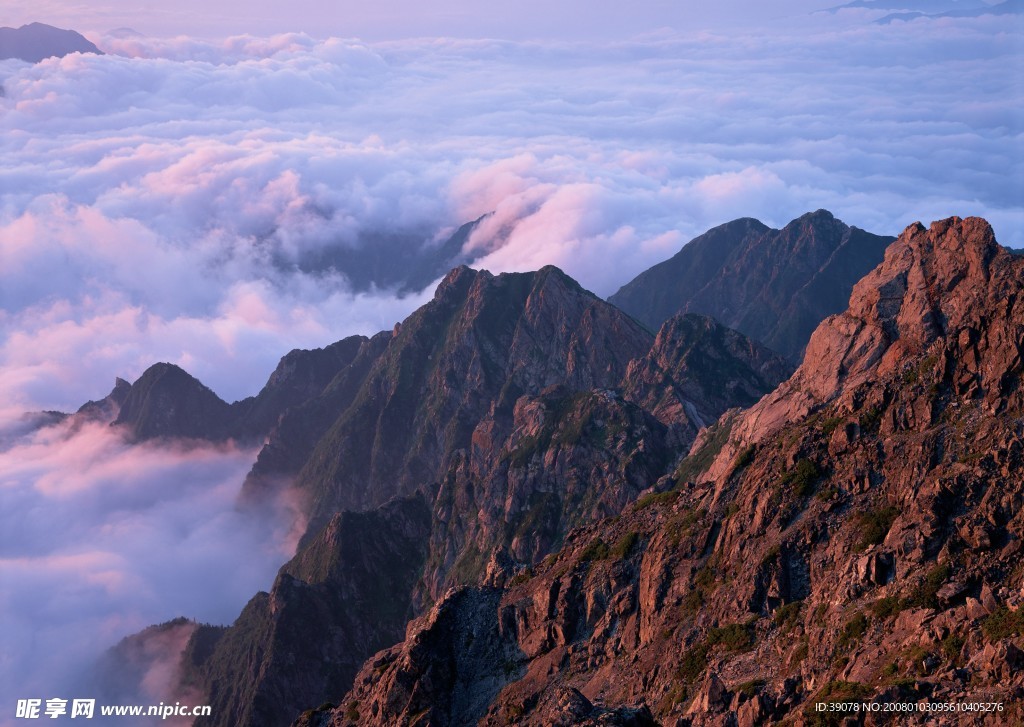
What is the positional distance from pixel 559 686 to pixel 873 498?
41772 millimetres

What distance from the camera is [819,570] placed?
352 feet

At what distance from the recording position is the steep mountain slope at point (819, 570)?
8500cm

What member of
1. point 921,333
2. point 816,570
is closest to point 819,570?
point 816,570

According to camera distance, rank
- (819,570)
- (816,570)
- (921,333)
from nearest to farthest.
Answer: (819,570), (816,570), (921,333)

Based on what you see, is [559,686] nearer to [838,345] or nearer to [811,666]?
[811,666]

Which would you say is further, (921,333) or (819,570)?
(921,333)

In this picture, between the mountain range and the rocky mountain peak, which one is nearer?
the mountain range

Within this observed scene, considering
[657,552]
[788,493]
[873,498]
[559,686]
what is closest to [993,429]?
[873,498]

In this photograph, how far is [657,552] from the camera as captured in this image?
420ft

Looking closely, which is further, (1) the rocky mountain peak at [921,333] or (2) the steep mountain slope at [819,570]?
(1) the rocky mountain peak at [921,333]

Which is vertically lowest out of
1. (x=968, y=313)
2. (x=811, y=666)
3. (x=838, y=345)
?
(x=811, y=666)

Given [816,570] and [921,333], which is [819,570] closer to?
[816,570]

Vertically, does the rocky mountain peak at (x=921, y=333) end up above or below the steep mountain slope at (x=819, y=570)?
above

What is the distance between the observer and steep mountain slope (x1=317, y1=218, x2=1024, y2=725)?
279 feet
